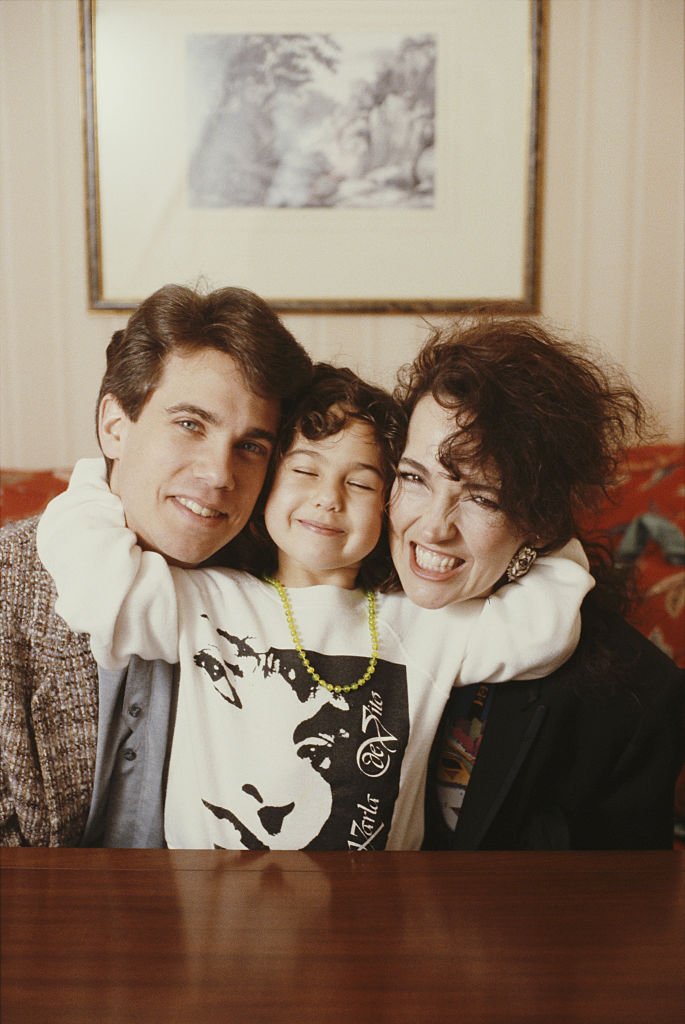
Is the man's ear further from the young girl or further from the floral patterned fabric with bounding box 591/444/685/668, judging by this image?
the floral patterned fabric with bounding box 591/444/685/668

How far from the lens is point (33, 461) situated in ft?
6.56

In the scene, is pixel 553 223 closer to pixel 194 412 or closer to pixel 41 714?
pixel 194 412

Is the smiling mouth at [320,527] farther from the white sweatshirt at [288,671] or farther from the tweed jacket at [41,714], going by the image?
the tweed jacket at [41,714]

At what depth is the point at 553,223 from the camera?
1.93 m

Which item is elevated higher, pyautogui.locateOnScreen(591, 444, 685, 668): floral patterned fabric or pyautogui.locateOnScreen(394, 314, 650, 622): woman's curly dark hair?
pyautogui.locateOnScreen(394, 314, 650, 622): woman's curly dark hair

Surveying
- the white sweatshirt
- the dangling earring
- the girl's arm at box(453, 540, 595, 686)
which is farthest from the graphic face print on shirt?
the dangling earring

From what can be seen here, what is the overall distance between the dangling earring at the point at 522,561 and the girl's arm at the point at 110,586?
0.51m

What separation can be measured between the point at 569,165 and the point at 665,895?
1.62 m

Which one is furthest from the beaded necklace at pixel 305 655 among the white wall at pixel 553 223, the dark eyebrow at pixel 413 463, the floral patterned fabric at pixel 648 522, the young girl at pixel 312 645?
the white wall at pixel 553 223

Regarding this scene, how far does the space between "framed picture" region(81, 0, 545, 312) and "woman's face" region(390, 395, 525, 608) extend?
0.84 meters

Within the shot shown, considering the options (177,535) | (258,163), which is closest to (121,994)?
(177,535)

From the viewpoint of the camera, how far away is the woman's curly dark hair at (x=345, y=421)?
4.04 feet

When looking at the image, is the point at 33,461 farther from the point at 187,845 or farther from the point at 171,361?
the point at 187,845

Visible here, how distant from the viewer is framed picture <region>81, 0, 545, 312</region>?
71.1 inches
